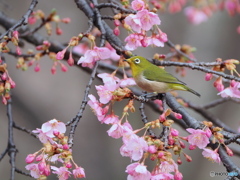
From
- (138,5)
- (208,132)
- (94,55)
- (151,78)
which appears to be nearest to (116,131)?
(208,132)

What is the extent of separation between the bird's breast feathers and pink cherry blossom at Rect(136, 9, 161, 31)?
13.1 inches

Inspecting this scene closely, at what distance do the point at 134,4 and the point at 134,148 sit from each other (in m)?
0.87

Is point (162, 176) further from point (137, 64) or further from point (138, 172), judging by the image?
point (137, 64)

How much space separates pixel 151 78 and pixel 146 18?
391mm

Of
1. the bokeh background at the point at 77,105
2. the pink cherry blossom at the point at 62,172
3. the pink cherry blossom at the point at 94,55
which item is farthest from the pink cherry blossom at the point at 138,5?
the bokeh background at the point at 77,105

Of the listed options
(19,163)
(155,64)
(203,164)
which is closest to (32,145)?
(19,163)

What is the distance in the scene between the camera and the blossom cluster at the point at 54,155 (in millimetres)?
1684

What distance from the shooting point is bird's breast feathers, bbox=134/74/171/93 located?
7.67 feet

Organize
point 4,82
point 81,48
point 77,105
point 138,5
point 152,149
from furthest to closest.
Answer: point 77,105 → point 81,48 → point 138,5 → point 4,82 → point 152,149

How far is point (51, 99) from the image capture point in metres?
6.46

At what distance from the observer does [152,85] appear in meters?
2.35

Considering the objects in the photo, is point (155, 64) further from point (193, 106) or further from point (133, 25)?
point (193, 106)

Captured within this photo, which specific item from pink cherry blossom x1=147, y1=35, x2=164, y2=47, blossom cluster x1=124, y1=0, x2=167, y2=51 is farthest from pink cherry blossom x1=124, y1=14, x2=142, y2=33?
pink cherry blossom x1=147, y1=35, x2=164, y2=47

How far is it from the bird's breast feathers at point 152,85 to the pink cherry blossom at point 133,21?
1.03 feet
